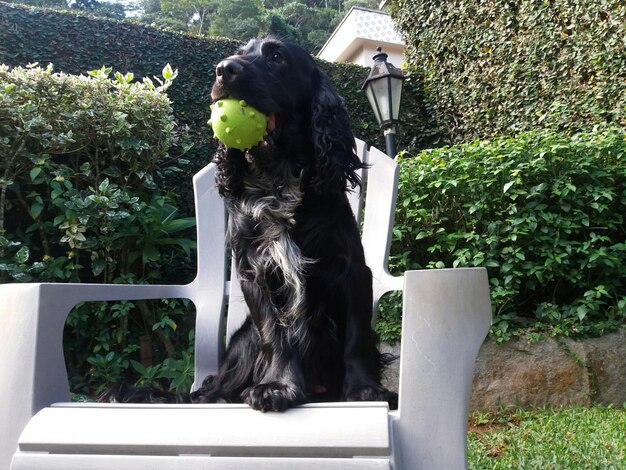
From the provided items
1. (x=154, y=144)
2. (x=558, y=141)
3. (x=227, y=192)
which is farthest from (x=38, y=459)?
(x=558, y=141)

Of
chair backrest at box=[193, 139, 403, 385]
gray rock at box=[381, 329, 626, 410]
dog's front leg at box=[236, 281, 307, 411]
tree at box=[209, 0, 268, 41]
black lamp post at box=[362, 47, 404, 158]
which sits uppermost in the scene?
tree at box=[209, 0, 268, 41]

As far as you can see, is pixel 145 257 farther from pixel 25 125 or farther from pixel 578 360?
pixel 578 360

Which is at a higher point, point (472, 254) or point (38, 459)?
point (472, 254)

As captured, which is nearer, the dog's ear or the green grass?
the dog's ear

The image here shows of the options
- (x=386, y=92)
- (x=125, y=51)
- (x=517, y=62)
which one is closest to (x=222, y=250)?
(x=386, y=92)

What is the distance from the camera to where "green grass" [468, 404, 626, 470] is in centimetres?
228

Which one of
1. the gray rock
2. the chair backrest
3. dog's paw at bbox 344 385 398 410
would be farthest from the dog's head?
the gray rock

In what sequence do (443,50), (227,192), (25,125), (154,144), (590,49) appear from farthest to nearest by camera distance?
(443,50) → (590,49) → (154,144) → (25,125) → (227,192)

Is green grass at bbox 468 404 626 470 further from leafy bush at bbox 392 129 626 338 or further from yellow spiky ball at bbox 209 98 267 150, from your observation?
yellow spiky ball at bbox 209 98 267 150

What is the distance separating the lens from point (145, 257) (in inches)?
142

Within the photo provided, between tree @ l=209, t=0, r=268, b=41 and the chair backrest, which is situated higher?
tree @ l=209, t=0, r=268, b=41

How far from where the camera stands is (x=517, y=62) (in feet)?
17.7

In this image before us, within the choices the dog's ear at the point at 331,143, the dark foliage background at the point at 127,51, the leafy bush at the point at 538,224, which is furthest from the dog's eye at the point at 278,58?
the dark foliage background at the point at 127,51

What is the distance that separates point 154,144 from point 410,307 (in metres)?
2.94
